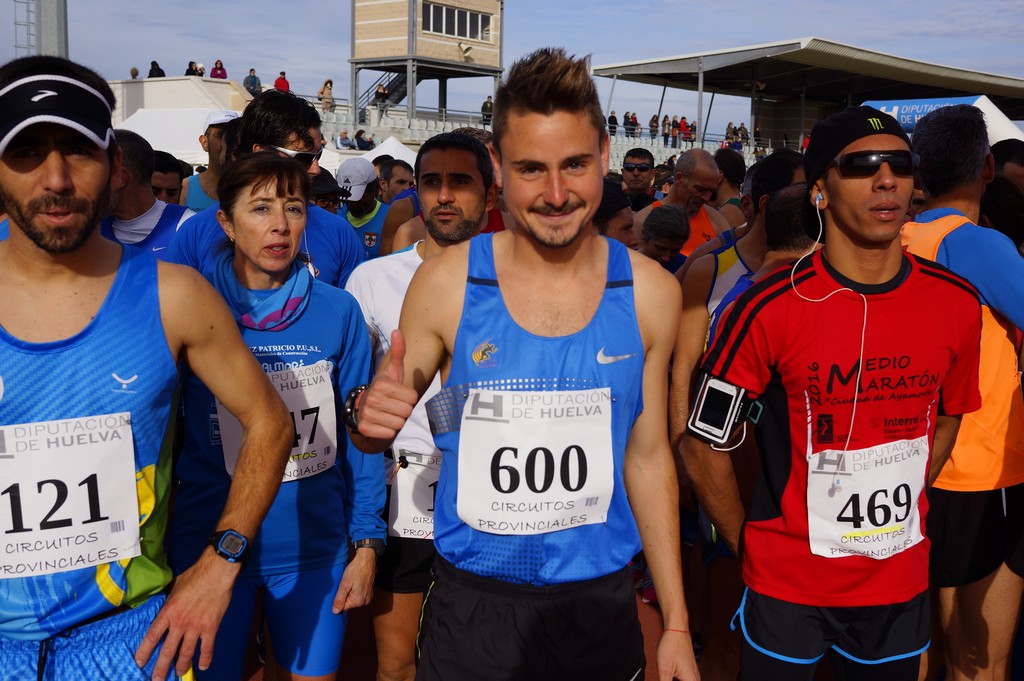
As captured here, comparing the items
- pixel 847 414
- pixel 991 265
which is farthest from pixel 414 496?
pixel 991 265

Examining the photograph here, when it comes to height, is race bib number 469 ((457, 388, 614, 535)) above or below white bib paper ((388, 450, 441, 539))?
above

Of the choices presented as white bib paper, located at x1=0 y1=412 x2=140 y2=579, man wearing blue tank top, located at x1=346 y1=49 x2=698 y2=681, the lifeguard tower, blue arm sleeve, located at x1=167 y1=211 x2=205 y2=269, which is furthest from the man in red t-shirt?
the lifeguard tower

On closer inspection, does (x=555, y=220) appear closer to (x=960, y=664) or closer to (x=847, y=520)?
(x=847, y=520)

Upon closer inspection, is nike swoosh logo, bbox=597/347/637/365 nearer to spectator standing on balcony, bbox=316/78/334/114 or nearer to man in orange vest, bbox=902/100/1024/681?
man in orange vest, bbox=902/100/1024/681

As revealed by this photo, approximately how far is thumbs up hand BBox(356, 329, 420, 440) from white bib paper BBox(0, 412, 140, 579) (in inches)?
22.7

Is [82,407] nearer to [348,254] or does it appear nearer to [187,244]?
[187,244]

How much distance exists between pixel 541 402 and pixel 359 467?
45.6 inches

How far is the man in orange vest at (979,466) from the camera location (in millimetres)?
3188

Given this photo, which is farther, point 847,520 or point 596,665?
point 847,520

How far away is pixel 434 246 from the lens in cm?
359

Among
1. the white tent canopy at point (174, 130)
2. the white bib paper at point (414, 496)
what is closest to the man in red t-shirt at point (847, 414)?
the white bib paper at point (414, 496)

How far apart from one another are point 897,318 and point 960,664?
1.61m

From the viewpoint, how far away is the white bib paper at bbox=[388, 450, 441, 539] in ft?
10.7

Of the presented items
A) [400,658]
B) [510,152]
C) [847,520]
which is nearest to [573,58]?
[510,152]
